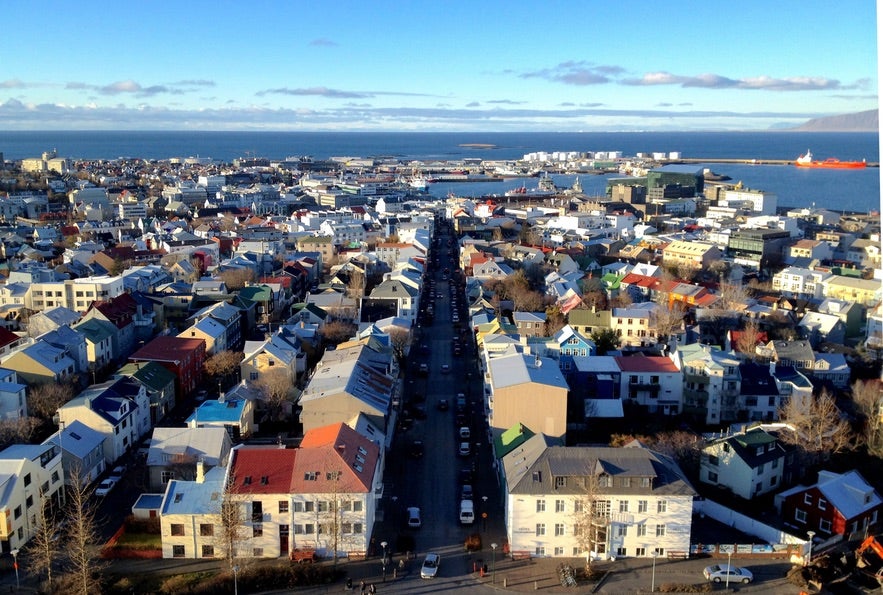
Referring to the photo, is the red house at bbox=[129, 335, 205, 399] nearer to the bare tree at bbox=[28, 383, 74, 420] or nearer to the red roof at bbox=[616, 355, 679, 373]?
the bare tree at bbox=[28, 383, 74, 420]

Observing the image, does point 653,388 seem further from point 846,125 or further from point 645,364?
point 846,125

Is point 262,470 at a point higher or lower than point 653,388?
higher

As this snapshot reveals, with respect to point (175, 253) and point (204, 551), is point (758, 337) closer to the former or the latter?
point (204, 551)

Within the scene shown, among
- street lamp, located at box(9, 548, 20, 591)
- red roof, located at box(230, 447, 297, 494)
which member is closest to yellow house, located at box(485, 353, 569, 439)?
red roof, located at box(230, 447, 297, 494)

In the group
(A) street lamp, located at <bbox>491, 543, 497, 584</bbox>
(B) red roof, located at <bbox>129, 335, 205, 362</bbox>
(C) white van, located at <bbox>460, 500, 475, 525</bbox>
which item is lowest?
(A) street lamp, located at <bbox>491, 543, 497, 584</bbox>

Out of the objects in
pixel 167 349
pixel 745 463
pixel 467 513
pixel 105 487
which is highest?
pixel 167 349

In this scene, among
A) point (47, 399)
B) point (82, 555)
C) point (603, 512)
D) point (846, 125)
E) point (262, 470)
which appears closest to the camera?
point (82, 555)

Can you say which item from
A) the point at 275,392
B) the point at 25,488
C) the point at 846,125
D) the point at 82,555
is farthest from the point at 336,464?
the point at 846,125
